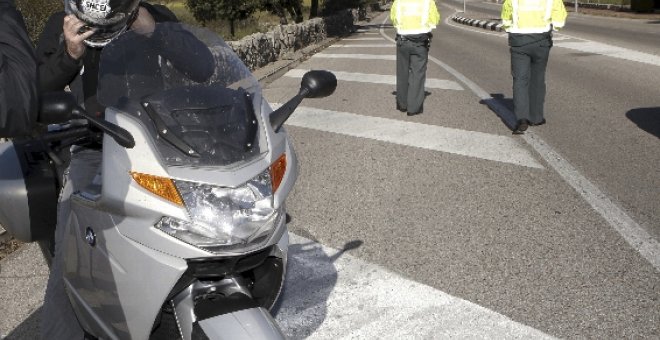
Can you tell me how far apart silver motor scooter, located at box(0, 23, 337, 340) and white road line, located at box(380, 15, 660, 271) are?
2.93m

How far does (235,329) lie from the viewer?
2508mm

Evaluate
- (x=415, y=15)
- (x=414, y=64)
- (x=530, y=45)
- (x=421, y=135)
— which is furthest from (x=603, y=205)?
(x=415, y=15)

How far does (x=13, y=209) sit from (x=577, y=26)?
31.3 m

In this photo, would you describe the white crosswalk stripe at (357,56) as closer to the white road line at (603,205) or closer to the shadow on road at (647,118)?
the shadow on road at (647,118)

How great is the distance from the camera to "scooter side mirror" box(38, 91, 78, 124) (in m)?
2.68

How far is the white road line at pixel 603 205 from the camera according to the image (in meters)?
5.05

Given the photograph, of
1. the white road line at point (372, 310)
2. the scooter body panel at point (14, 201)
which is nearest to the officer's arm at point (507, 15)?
the white road line at point (372, 310)

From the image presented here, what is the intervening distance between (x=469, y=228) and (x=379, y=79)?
993 centimetres

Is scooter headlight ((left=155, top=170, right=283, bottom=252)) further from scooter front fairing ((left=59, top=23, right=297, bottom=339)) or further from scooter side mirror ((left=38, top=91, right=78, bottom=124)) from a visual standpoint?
scooter side mirror ((left=38, top=91, right=78, bottom=124))

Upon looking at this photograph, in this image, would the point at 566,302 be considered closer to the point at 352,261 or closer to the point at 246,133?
the point at 352,261

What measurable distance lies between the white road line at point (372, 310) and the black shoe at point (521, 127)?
4.63 metres

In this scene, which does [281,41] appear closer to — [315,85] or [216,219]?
[315,85]

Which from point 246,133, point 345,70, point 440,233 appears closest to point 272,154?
point 246,133

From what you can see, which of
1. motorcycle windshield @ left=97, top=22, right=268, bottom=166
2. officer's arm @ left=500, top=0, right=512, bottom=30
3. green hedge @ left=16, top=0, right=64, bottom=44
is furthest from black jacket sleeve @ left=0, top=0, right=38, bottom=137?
green hedge @ left=16, top=0, right=64, bottom=44
